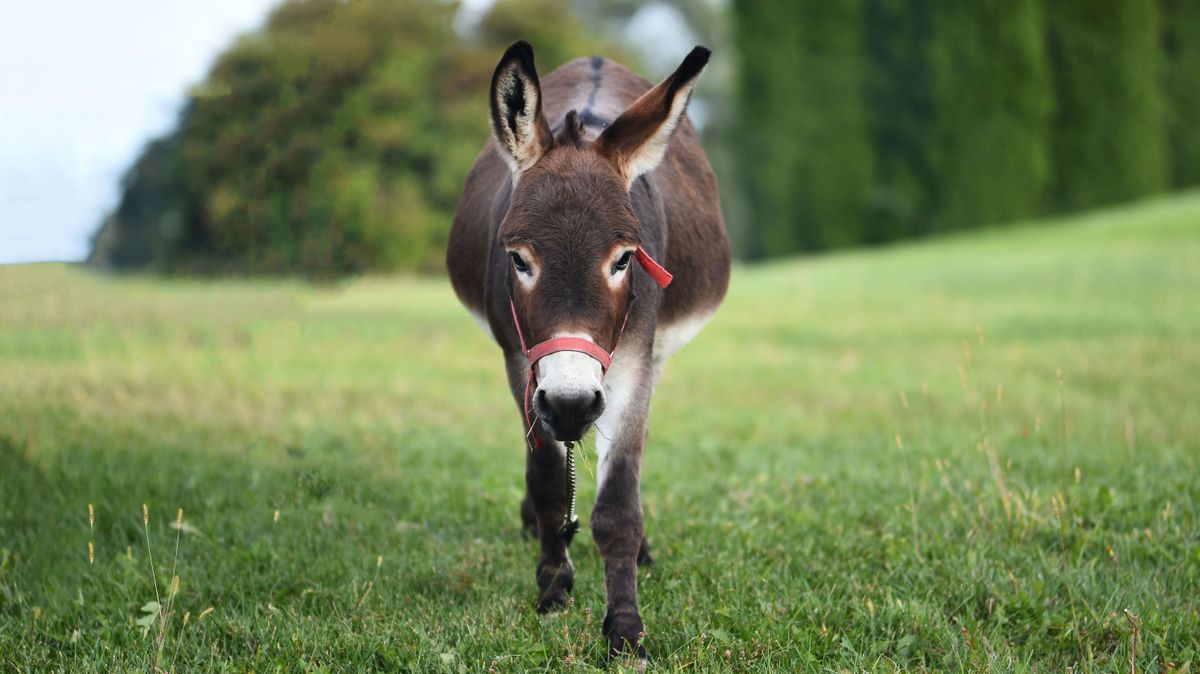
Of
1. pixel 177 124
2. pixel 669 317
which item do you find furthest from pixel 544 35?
pixel 669 317

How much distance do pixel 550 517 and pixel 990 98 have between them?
2174 centimetres

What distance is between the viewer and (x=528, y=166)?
9.17 ft

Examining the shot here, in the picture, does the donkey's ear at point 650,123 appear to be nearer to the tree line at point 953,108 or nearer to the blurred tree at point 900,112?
the tree line at point 953,108

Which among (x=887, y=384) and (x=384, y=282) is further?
(x=384, y=282)

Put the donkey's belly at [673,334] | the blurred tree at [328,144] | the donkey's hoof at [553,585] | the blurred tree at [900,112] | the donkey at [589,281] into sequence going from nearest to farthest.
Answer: the donkey at [589,281]
the donkey's hoof at [553,585]
the donkey's belly at [673,334]
the blurred tree at [328,144]
the blurred tree at [900,112]

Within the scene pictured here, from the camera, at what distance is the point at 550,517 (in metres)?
3.28

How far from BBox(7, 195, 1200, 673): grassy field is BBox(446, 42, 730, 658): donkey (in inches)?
12.9

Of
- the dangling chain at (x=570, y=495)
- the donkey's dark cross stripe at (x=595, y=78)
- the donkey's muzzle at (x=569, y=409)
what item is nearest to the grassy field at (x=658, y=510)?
the dangling chain at (x=570, y=495)

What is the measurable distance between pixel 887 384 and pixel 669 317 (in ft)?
14.3

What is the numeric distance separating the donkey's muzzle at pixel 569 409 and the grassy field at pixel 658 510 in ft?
2.54

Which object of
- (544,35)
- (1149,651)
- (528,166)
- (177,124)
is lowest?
(1149,651)

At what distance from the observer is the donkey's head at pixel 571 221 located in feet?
7.86

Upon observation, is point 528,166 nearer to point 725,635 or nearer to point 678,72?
point 678,72

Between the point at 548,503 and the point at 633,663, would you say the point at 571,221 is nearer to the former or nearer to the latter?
the point at 548,503
